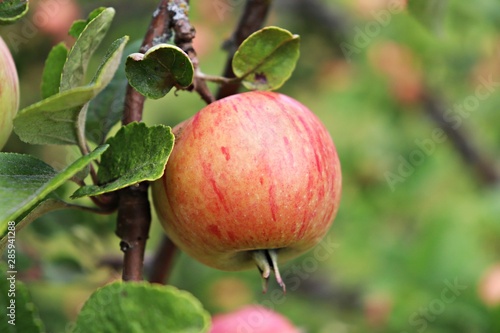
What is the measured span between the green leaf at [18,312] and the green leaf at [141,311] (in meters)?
0.03

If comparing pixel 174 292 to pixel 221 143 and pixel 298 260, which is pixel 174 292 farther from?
pixel 298 260

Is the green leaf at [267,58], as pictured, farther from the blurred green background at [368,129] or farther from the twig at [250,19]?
the blurred green background at [368,129]

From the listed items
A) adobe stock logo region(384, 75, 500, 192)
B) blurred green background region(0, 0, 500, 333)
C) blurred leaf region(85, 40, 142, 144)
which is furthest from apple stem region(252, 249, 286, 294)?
adobe stock logo region(384, 75, 500, 192)

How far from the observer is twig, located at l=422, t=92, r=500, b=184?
2.06 metres

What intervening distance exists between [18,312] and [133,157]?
16cm

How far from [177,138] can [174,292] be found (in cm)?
24

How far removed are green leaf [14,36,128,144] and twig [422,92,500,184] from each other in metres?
1.65

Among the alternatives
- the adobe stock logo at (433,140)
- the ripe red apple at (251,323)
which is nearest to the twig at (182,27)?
the ripe red apple at (251,323)

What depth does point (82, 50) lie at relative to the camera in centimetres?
59

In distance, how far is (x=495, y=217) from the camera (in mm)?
1592

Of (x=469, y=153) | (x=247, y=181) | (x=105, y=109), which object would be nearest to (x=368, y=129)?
(x=469, y=153)

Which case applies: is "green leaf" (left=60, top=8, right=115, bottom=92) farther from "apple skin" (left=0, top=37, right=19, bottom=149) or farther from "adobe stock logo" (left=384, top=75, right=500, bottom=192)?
"adobe stock logo" (left=384, top=75, right=500, bottom=192)

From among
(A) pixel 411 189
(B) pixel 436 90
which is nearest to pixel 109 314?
(A) pixel 411 189

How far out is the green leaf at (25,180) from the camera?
51cm
